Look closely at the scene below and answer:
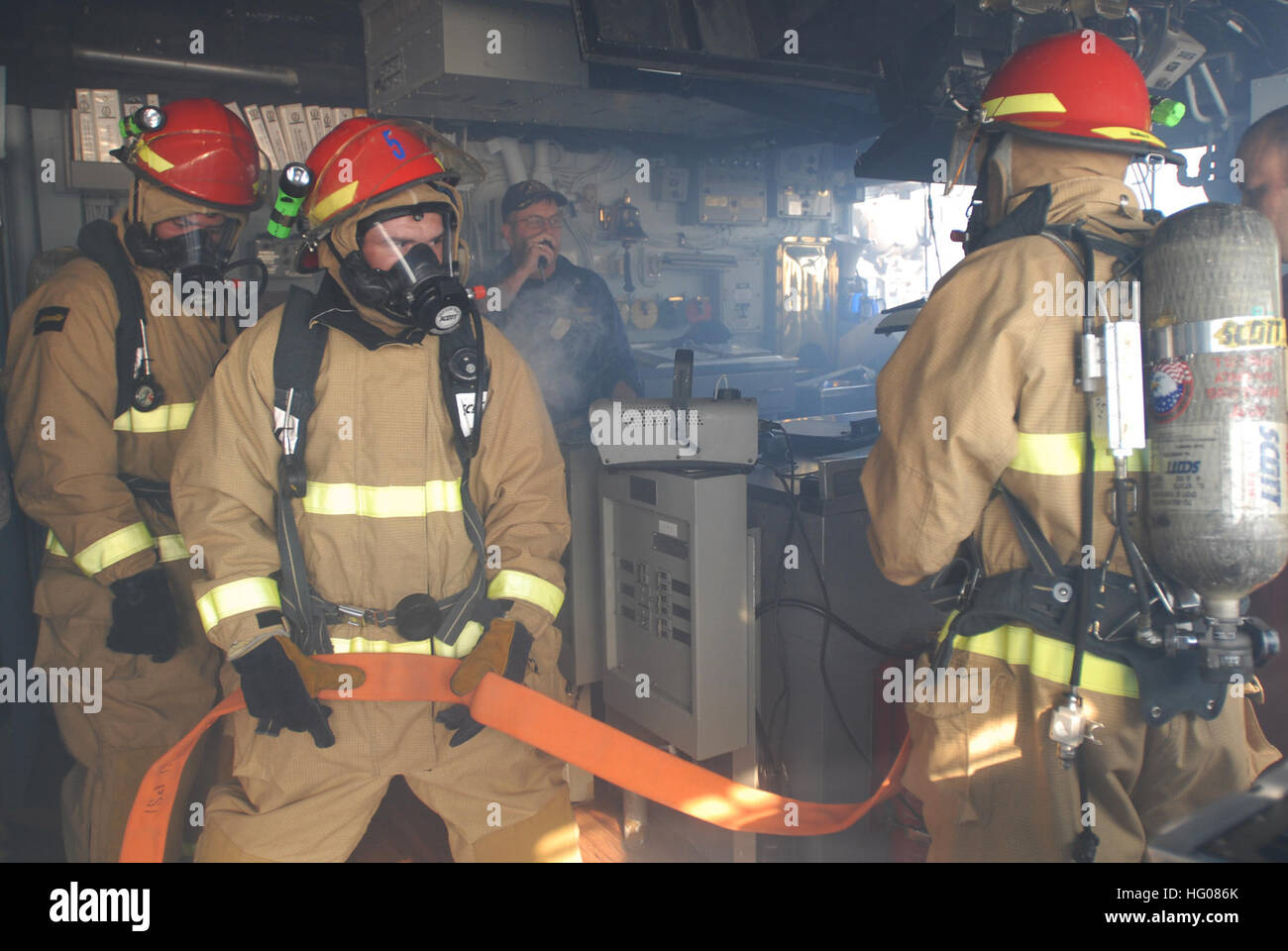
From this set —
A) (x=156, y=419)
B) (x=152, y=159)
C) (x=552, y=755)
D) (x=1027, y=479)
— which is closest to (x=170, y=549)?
(x=156, y=419)

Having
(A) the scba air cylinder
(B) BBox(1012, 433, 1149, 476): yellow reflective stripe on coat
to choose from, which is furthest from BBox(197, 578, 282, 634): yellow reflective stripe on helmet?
(A) the scba air cylinder

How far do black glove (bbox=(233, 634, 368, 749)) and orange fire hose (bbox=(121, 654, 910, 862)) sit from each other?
5 cm

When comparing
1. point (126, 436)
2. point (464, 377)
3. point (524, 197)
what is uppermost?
point (524, 197)

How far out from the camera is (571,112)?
4.97 metres

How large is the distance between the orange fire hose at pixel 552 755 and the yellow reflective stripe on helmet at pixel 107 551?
69cm

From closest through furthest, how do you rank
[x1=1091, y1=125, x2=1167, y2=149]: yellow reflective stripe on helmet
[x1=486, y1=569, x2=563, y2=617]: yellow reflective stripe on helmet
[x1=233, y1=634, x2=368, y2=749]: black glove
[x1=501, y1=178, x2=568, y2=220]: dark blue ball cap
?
[x1=1091, y1=125, x2=1167, y2=149]: yellow reflective stripe on helmet < [x1=233, y1=634, x2=368, y2=749]: black glove < [x1=486, y1=569, x2=563, y2=617]: yellow reflective stripe on helmet < [x1=501, y1=178, x2=568, y2=220]: dark blue ball cap

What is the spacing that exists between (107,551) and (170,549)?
0.27 m

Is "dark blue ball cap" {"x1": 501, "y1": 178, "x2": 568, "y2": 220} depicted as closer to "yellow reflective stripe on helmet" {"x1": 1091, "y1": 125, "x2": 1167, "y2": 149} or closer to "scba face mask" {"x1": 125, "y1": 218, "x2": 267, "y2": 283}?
"scba face mask" {"x1": 125, "y1": 218, "x2": 267, "y2": 283}

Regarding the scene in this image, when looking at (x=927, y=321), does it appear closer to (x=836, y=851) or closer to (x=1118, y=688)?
(x=1118, y=688)

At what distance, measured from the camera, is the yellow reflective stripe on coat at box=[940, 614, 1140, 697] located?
1695 mm

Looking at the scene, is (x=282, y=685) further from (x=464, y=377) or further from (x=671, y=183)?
(x=671, y=183)

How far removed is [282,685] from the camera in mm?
1933

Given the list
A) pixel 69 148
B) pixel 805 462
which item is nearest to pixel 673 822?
pixel 805 462

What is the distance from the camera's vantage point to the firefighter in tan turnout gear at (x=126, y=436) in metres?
2.53
